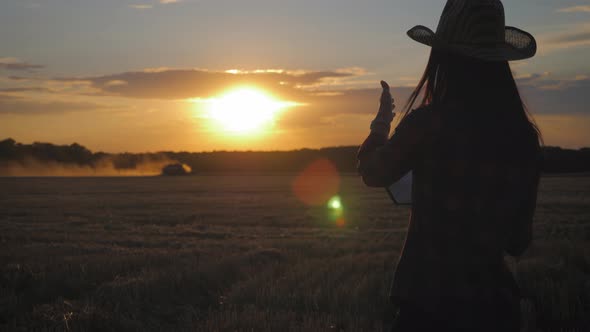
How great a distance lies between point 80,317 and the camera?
16.7ft

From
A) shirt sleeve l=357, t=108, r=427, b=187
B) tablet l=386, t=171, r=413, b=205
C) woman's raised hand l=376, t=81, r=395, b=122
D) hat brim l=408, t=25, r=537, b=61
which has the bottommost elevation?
tablet l=386, t=171, r=413, b=205

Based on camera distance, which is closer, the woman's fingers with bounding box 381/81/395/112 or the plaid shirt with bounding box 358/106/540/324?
the plaid shirt with bounding box 358/106/540/324

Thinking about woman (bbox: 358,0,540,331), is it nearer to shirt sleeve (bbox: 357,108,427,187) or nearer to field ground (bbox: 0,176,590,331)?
shirt sleeve (bbox: 357,108,427,187)

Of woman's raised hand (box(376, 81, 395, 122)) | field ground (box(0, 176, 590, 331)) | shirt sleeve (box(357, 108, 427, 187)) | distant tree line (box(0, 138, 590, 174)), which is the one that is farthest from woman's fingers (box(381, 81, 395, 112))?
distant tree line (box(0, 138, 590, 174))

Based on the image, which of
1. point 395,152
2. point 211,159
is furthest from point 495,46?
point 211,159

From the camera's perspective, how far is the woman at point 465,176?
1.88 meters

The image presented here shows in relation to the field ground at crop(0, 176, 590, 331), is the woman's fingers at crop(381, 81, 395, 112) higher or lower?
higher

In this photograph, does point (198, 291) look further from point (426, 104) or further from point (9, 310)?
point (426, 104)

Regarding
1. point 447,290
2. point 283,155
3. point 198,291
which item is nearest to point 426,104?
point 447,290

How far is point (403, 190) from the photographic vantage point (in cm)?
224

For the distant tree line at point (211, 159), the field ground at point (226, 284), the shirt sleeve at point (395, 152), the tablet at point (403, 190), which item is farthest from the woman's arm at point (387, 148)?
the distant tree line at point (211, 159)

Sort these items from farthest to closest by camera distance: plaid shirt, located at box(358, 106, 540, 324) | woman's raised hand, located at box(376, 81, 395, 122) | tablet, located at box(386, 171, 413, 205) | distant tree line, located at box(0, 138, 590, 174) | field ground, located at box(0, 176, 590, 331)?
distant tree line, located at box(0, 138, 590, 174)
field ground, located at box(0, 176, 590, 331)
tablet, located at box(386, 171, 413, 205)
woman's raised hand, located at box(376, 81, 395, 122)
plaid shirt, located at box(358, 106, 540, 324)

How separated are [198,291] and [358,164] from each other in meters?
5.44

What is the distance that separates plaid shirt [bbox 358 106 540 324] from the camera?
1.87m
